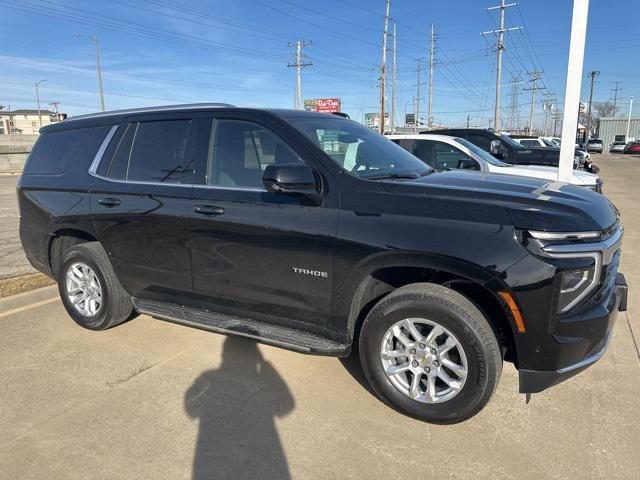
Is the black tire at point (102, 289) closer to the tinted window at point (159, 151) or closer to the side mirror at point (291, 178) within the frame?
the tinted window at point (159, 151)

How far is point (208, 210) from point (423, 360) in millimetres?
1852

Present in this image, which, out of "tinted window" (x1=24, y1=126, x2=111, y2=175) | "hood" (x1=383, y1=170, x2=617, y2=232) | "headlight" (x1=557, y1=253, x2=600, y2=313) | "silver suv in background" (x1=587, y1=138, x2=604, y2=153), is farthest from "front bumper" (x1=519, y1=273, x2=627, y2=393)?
"silver suv in background" (x1=587, y1=138, x2=604, y2=153)

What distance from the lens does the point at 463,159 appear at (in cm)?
809

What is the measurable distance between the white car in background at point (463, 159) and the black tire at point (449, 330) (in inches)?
199

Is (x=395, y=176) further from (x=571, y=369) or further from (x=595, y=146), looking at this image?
(x=595, y=146)

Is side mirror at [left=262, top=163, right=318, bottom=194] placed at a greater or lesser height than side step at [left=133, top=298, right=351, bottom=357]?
greater

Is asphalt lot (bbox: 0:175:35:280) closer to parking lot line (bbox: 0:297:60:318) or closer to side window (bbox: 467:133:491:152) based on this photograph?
parking lot line (bbox: 0:297:60:318)

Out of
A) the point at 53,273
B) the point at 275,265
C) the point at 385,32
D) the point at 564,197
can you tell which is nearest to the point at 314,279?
the point at 275,265

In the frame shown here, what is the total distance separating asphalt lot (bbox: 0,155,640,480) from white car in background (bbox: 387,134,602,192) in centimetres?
418

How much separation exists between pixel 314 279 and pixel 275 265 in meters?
0.31

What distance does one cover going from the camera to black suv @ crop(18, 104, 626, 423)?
2654 millimetres

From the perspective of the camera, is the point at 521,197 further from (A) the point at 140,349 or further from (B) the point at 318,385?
(A) the point at 140,349

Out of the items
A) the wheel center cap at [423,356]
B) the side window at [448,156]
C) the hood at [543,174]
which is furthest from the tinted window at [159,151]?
the hood at [543,174]

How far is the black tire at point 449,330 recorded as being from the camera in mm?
2742
